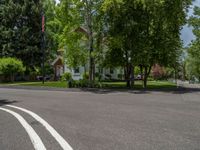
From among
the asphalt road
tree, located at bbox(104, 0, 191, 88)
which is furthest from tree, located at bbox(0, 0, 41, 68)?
the asphalt road

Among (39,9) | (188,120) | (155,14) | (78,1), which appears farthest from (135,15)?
(39,9)

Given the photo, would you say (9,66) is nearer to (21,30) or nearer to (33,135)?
(21,30)

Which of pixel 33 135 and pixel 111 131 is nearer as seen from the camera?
pixel 33 135

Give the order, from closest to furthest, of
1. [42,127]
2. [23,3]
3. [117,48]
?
1. [42,127]
2. [117,48]
3. [23,3]

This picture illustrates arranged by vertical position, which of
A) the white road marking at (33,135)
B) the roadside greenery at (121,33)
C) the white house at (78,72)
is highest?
the roadside greenery at (121,33)

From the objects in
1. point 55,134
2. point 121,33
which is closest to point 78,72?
point 121,33

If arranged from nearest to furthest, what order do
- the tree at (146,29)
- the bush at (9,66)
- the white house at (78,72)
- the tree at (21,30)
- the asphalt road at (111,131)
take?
the asphalt road at (111,131) → the tree at (146,29) → the bush at (9,66) → the white house at (78,72) → the tree at (21,30)

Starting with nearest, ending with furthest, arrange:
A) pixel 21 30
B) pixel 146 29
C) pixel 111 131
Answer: pixel 111 131
pixel 146 29
pixel 21 30

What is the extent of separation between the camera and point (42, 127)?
30.5 feet

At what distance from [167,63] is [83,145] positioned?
2488 centimetres

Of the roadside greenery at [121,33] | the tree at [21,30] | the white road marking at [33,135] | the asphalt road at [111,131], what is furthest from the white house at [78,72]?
the white road marking at [33,135]

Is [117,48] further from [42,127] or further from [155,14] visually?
[42,127]

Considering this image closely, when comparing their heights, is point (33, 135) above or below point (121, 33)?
below

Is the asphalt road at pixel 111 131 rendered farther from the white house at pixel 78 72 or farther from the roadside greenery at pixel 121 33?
the white house at pixel 78 72
